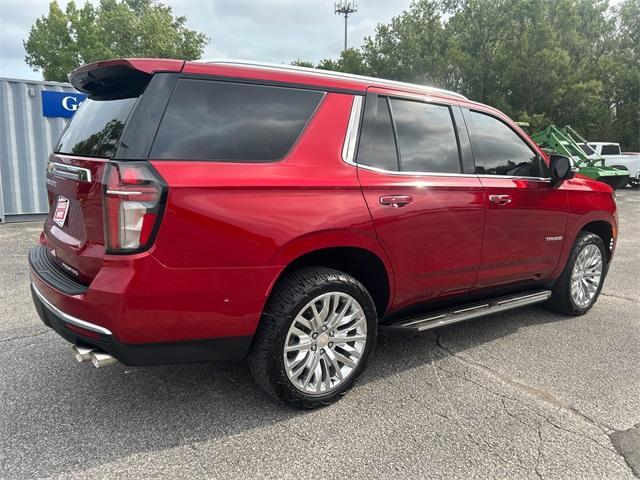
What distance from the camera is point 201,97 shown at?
243cm

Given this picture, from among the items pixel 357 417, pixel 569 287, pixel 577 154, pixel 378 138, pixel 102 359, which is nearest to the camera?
pixel 102 359

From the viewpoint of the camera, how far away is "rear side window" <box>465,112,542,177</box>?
363 cm

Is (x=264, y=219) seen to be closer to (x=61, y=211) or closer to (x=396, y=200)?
(x=396, y=200)

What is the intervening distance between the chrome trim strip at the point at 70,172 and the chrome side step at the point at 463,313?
6.34ft

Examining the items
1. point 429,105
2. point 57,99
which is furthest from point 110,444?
point 57,99

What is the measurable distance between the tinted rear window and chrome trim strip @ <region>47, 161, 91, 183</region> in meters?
0.09

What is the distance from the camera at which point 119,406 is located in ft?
9.18

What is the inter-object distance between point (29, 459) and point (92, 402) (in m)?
0.53

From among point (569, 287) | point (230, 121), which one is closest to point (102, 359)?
point (230, 121)

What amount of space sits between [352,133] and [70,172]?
1.57m

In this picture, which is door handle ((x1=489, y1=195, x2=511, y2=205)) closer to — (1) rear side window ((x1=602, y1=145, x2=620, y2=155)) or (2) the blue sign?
(2) the blue sign

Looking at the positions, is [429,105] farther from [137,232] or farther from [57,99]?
[57,99]

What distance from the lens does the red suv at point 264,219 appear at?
2.26 metres

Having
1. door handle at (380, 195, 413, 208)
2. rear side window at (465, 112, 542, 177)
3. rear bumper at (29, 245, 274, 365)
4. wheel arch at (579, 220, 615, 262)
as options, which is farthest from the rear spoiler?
wheel arch at (579, 220, 615, 262)
